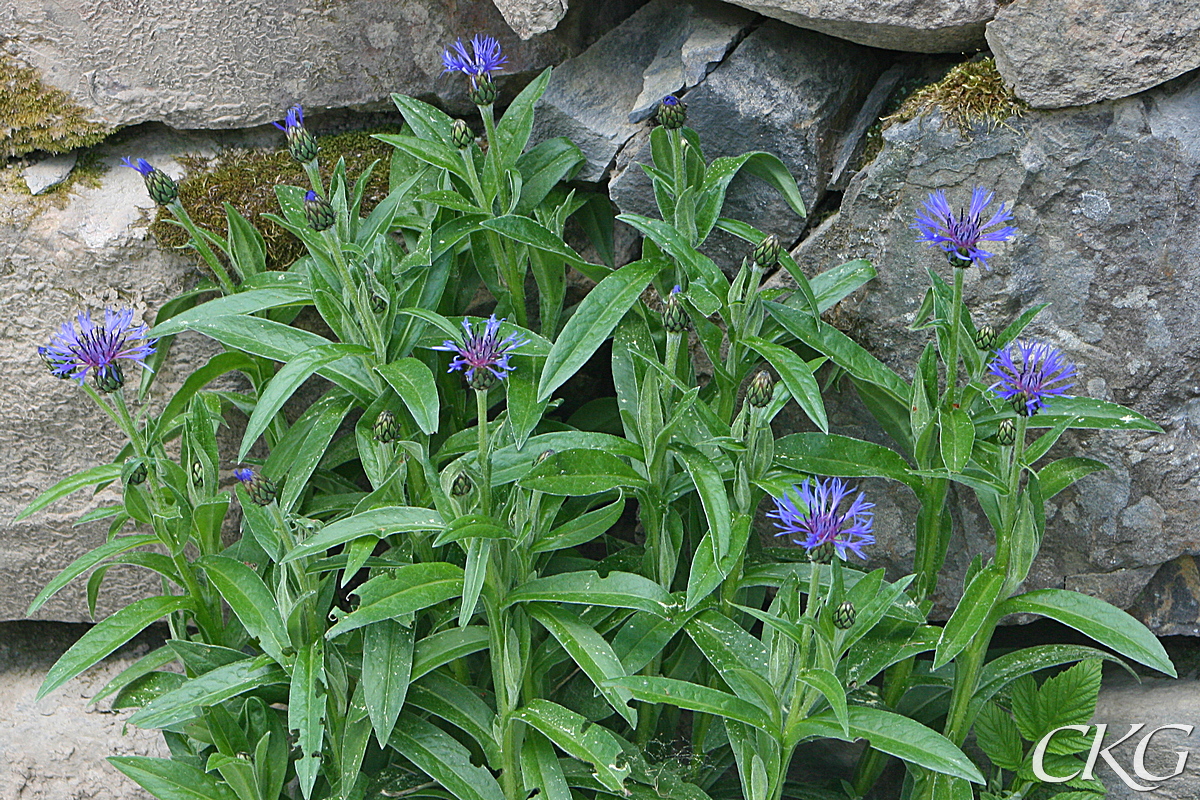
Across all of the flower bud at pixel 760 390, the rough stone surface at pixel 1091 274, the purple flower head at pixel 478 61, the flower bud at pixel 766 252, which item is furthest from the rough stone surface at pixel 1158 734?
the purple flower head at pixel 478 61

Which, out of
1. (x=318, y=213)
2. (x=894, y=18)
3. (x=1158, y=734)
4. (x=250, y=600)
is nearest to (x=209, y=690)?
(x=250, y=600)

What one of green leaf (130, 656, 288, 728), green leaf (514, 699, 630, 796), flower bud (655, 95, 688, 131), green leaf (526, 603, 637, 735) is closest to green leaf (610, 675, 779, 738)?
green leaf (526, 603, 637, 735)

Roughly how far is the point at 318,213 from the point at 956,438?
3.94ft

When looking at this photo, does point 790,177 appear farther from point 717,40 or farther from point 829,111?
point 717,40

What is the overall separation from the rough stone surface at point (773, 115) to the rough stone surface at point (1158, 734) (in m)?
1.28

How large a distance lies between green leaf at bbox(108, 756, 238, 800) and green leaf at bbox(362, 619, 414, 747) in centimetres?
39

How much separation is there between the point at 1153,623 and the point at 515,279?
1618mm

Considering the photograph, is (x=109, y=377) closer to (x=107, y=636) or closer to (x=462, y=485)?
(x=107, y=636)

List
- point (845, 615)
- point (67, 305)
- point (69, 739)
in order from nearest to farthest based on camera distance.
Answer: point (845, 615) → point (67, 305) → point (69, 739)

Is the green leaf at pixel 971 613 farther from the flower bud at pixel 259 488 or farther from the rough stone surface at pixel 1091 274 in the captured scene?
the flower bud at pixel 259 488

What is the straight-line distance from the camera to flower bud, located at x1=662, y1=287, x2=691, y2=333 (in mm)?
1861

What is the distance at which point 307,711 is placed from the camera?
184 centimetres

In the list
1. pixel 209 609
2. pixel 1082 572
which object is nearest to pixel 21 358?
pixel 209 609

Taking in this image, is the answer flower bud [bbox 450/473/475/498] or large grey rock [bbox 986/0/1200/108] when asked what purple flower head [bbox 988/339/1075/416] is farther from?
flower bud [bbox 450/473/475/498]
